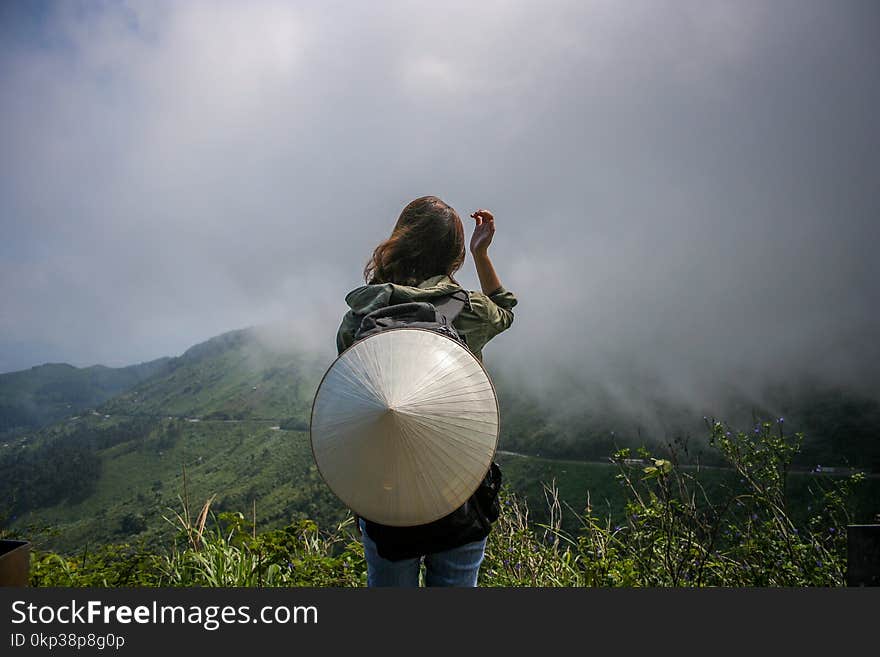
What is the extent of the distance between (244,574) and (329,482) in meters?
1.98

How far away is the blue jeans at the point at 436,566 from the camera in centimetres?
145

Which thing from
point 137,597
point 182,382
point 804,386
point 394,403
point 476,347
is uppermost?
point 182,382

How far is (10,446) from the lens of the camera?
3378 inches

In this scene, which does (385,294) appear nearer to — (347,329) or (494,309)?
(347,329)

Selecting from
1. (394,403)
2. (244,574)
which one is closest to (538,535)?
(244,574)

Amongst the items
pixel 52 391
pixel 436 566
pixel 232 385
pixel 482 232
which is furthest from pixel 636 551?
pixel 52 391

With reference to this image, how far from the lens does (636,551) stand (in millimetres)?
2998

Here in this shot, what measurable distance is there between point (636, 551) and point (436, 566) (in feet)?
6.69

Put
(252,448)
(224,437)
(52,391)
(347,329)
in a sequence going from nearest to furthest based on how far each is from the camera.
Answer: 1. (347,329)
2. (252,448)
3. (224,437)
4. (52,391)

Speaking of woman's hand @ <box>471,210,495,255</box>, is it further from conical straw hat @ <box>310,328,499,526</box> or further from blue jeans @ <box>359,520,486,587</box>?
blue jeans @ <box>359,520,486,587</box>

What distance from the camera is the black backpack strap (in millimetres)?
1520

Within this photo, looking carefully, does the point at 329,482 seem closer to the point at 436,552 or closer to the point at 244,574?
the point at 436,552

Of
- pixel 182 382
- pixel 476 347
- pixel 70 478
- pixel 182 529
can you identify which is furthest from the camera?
pixel 182 382

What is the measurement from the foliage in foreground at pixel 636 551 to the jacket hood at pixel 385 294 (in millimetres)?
1732
